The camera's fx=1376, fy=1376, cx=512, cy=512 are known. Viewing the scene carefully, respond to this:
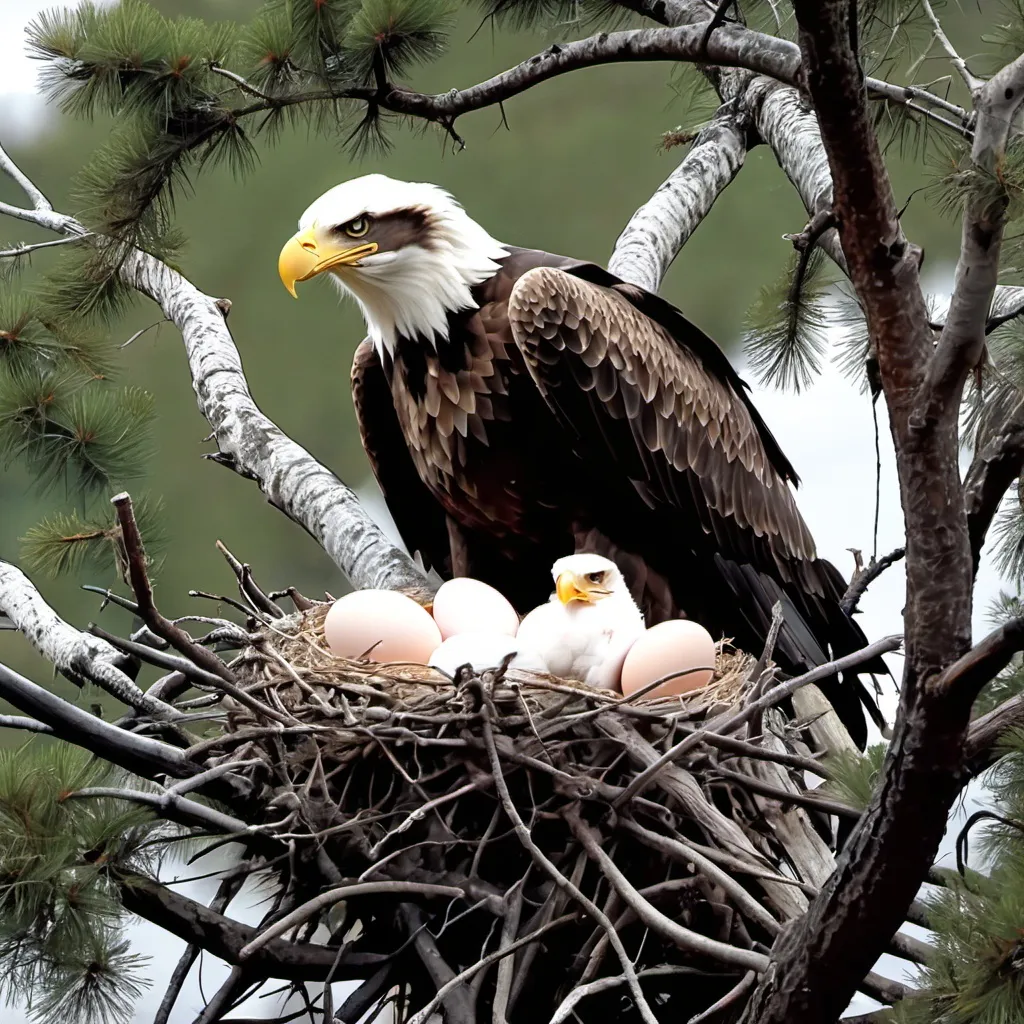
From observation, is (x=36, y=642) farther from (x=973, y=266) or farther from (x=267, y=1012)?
(x=267, y=1012)

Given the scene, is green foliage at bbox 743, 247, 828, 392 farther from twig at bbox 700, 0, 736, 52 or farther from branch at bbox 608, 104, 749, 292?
twig at bbox 700, 0, 736, 52

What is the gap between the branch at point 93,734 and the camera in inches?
51.6

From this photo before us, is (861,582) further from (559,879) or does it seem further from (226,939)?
(226,939)

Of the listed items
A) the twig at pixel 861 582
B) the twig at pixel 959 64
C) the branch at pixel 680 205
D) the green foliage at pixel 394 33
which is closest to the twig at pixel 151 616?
the twig at pixel 959 64

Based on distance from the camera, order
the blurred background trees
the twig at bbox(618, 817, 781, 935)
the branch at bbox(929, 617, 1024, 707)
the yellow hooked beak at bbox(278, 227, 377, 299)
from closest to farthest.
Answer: the branch at bbox(929, 617, 1024, 707)
the twig at bbox(618, 817, 781, 935)
the yellow hooked beak at bbox(278, 227, 377, 299)
the blurred background trees

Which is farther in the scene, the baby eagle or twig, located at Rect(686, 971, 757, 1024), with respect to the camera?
the baby eagle

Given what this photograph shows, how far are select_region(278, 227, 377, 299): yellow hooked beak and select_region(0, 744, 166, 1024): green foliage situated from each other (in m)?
0.99

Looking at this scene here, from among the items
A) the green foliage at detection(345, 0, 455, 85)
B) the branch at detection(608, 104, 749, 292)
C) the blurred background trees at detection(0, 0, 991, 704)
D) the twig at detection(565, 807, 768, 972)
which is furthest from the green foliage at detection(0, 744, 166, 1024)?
the blurred background trees at detection(0, 0, 991, 704)

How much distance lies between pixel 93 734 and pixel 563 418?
1.16 m

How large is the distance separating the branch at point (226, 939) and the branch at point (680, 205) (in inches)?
71.8

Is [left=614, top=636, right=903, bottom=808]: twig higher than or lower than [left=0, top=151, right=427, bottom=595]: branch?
lower

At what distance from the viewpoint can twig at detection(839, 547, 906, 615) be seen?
99.4 inches

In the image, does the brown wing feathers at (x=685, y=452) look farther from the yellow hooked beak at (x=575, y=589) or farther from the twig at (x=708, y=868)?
the twig at (x=708, y=868)

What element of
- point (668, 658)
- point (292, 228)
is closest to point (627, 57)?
point (668, 658)
